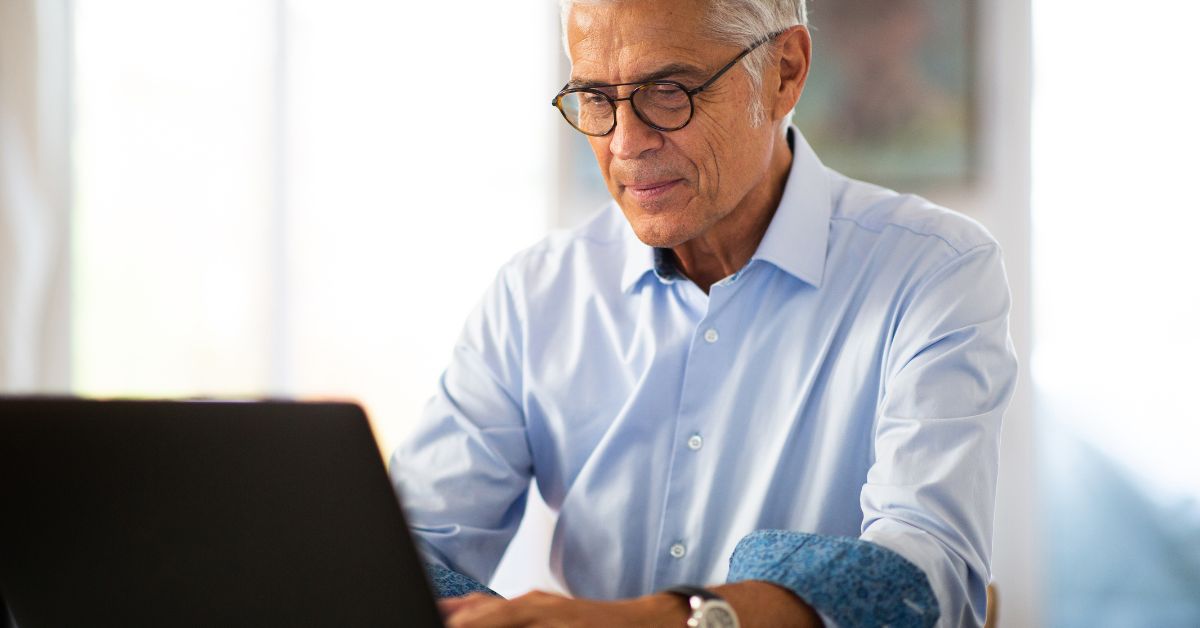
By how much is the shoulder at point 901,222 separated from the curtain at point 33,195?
2.35 m

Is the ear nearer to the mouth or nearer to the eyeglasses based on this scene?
the eyeglasses

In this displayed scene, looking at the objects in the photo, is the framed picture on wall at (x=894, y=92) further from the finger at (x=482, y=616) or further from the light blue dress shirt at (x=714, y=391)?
the finger at (x=482, y=616)

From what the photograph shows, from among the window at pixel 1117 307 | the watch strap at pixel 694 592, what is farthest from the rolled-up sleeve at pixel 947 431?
the window at pixel 1117 307

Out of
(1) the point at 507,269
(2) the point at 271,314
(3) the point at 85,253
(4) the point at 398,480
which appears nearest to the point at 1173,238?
(1) the point at 507,269

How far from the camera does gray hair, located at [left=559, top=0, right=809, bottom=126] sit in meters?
1.46

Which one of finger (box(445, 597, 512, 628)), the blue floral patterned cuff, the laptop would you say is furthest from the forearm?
the blue floral patterned cuff

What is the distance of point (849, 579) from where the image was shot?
102 cm

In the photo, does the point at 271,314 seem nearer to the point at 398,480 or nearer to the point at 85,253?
the point at 85,253

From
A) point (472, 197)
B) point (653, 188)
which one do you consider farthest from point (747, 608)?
point (472, 197)

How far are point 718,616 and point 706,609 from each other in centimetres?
1

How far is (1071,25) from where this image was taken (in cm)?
297

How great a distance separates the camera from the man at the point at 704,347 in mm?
1433

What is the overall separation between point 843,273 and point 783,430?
236 millimetres

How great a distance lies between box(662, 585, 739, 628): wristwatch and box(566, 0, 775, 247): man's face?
665mm
